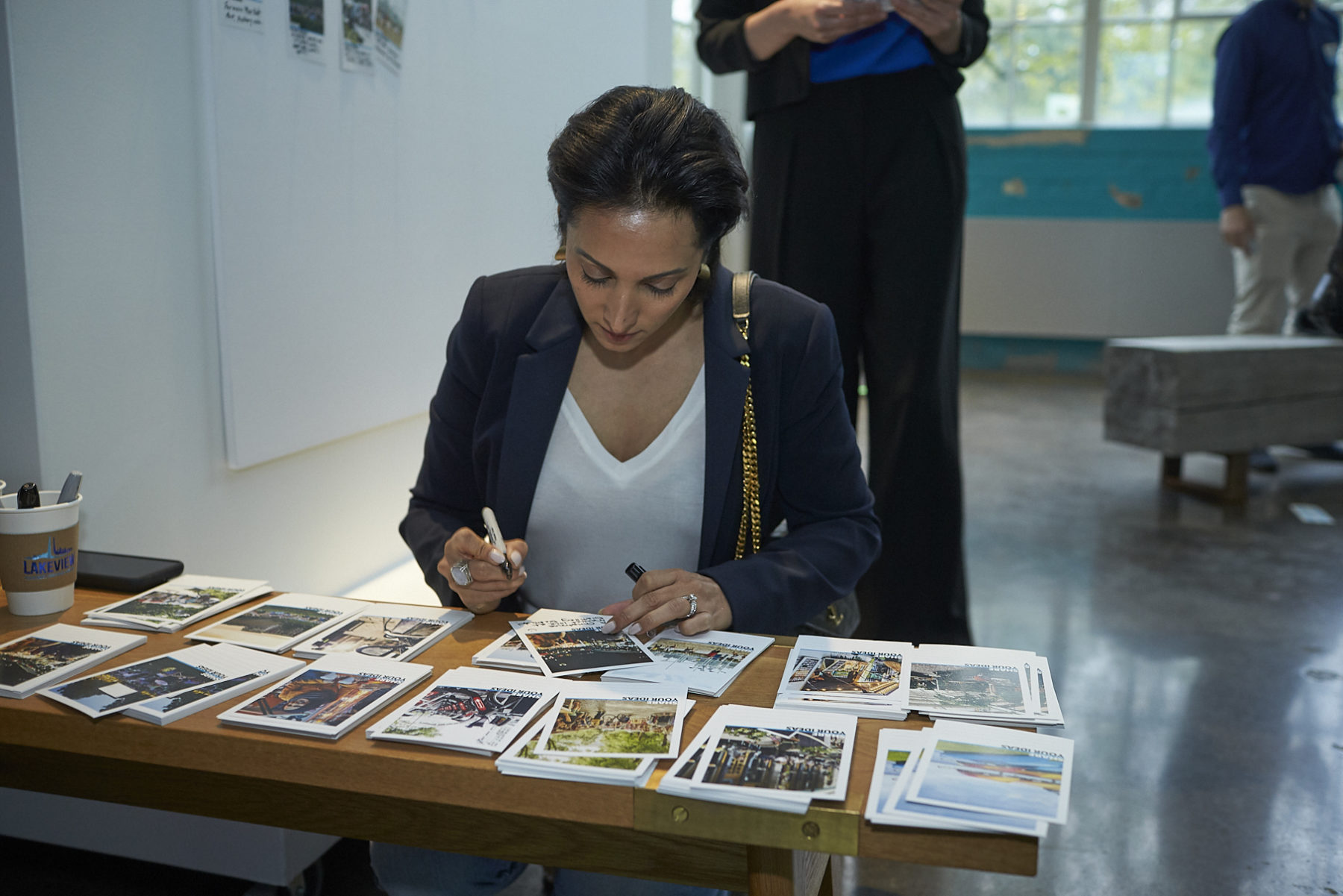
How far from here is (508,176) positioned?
119 inches

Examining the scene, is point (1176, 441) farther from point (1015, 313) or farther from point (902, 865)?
point (1015, 313)

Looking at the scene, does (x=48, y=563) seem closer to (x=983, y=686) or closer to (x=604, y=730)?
(x=604, y=730)

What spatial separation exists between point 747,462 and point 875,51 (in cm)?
117

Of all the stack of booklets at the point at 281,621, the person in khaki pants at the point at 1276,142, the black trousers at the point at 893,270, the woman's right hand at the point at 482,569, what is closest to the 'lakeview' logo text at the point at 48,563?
the stack of booklets at the point at 281,621

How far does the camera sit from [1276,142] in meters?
5.16

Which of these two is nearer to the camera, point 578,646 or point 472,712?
point 472,712

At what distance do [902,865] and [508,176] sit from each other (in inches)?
78.2

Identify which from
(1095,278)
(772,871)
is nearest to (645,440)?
(772,871)

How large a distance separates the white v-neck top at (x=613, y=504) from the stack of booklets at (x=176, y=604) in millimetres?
408

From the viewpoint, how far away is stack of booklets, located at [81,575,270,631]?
4.42 feet

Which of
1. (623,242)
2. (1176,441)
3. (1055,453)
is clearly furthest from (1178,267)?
(623,242)

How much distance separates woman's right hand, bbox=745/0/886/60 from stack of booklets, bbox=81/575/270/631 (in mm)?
1499

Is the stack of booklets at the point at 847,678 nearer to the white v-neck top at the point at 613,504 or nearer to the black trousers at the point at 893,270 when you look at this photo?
the white v-neck top at the point at 613,504

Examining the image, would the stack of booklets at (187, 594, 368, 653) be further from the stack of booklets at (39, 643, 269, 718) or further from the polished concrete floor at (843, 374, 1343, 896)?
the polished concrete floor at (843, 374, 1343, 896)
